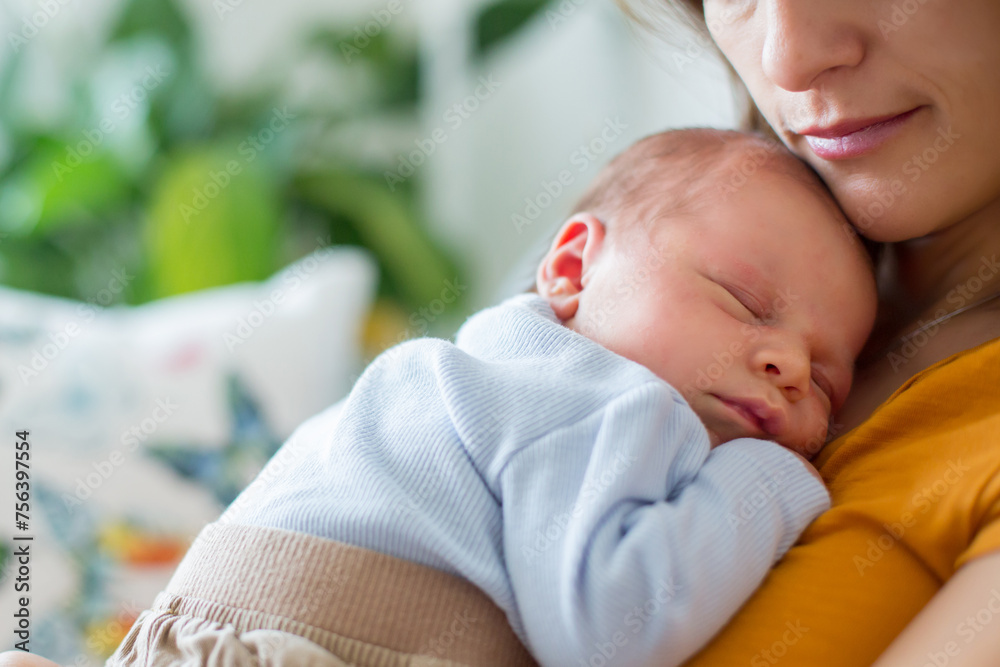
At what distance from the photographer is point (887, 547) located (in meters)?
0.74

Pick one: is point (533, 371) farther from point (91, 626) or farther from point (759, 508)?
point (91, 626)

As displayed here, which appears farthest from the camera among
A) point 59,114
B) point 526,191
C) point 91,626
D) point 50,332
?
point 526,191

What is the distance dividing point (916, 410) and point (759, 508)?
0.19 metres

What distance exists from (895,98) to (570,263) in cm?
36

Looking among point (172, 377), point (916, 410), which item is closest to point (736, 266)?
point (916, 410)

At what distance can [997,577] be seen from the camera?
2.13ft

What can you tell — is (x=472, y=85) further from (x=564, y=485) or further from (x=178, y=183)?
(x=564, y=485)
